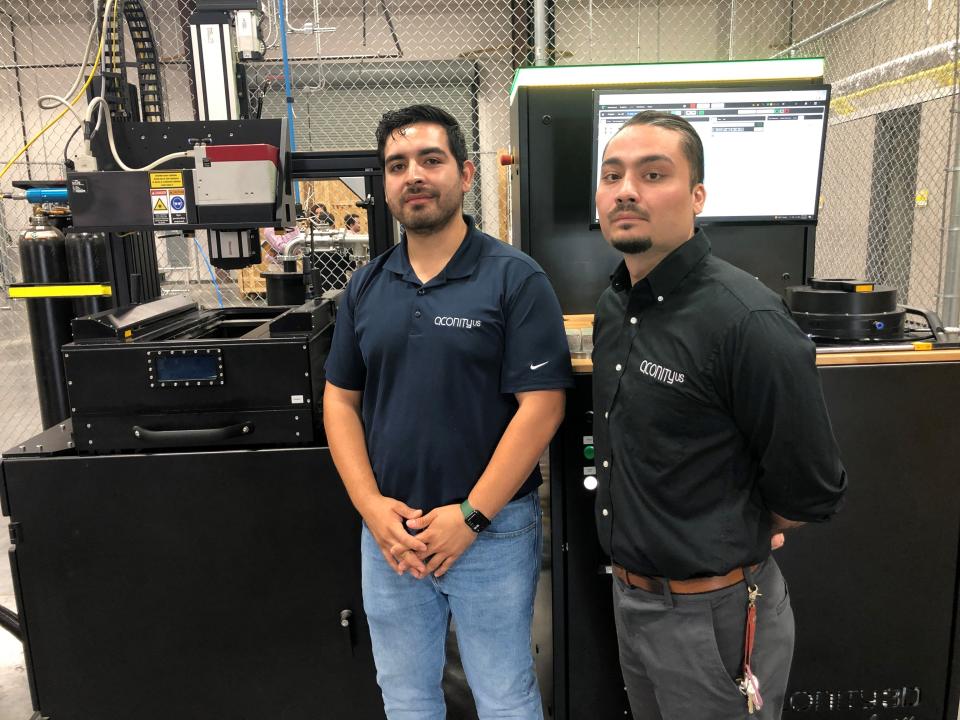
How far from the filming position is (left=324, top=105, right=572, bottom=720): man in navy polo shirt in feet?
4.09

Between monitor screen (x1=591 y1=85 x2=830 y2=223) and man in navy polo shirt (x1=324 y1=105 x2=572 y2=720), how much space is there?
673 millimetres

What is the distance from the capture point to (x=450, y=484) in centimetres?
127

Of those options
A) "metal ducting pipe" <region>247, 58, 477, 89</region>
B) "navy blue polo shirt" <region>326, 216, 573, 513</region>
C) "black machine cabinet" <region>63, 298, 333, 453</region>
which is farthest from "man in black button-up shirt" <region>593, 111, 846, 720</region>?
"metal ducting pipe" <region>247, 58, 477, 89</region>

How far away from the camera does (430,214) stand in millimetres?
1250

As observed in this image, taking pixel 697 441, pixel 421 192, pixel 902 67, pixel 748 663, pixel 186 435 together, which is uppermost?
pixel 902 67

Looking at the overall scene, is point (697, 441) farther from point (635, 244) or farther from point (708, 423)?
point (635, 244)

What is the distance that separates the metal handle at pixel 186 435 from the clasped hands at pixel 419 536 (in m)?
0.42

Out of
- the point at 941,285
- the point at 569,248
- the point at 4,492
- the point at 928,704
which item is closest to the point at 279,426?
the point at 4,492

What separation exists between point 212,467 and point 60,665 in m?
0.64

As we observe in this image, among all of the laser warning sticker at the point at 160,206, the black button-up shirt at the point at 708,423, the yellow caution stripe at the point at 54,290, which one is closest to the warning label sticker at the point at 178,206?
the laser warning sticker at the point at 160,206

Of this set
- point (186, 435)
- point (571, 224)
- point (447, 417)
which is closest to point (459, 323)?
point (447, 417)

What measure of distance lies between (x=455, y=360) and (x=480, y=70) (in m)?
6.14

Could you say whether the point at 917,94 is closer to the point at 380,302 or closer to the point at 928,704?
the point at 928,704

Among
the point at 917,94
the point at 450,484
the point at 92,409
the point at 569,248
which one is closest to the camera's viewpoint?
the point at 450,484
